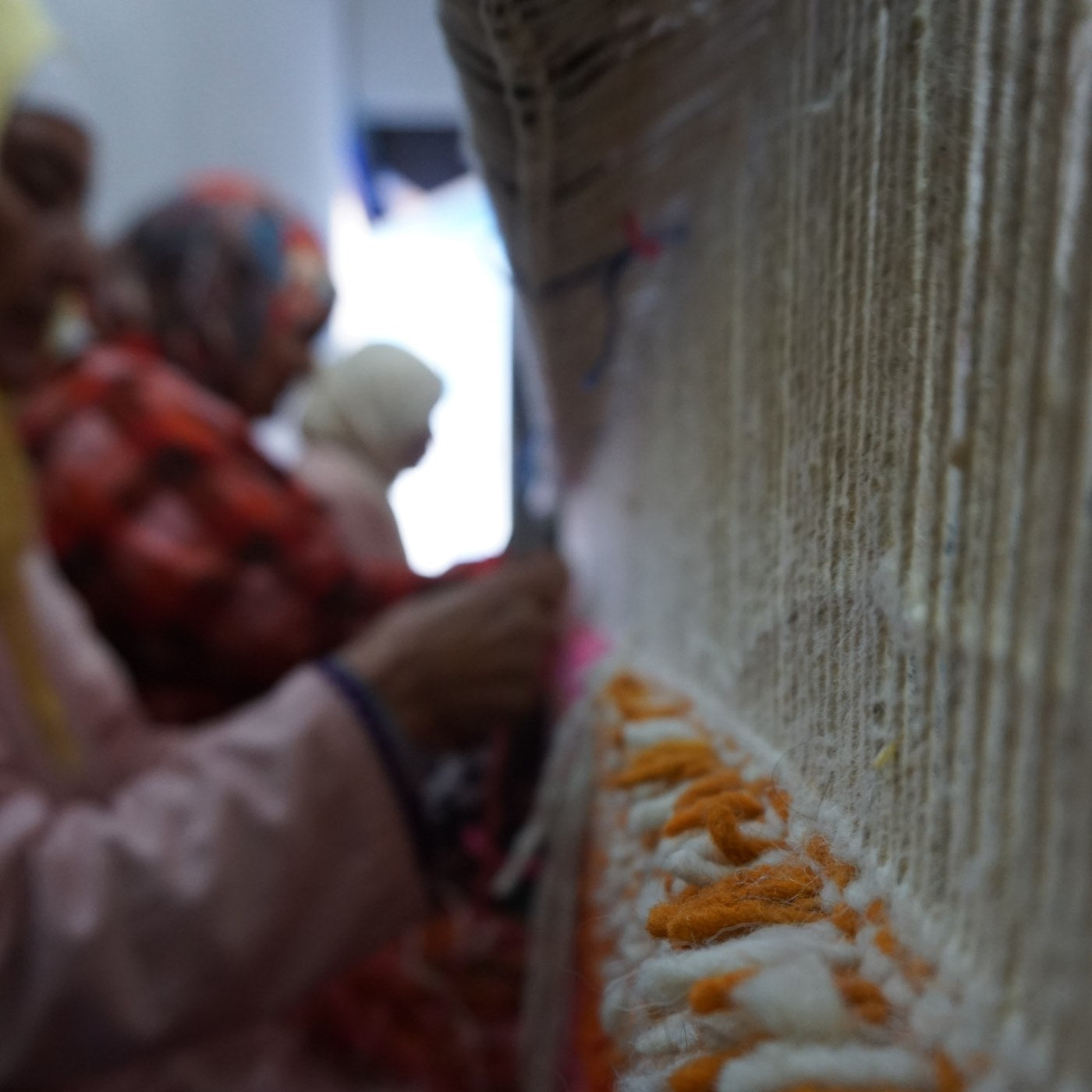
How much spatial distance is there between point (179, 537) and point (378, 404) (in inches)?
11.8

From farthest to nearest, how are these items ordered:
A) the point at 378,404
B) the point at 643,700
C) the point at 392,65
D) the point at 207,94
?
the point at 207,94 → the point at 392,65 → the point at 378,404 → the point at 643,700

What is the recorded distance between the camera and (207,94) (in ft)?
5.27

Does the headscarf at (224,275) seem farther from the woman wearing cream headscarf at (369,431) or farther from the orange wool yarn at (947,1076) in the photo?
the orange wool yarn at (947,1076)

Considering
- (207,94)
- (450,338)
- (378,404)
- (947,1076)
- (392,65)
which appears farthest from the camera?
(207,94)

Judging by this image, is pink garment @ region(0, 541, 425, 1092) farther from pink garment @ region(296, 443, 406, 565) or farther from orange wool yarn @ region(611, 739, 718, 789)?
orange wool yarn @ region(611, 739, 718, 789)

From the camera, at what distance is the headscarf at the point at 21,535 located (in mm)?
344

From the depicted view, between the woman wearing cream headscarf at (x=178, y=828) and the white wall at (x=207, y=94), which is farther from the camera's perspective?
the white wall at (x=207, y=94)

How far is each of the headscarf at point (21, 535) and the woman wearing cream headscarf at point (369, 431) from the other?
15 centimetres

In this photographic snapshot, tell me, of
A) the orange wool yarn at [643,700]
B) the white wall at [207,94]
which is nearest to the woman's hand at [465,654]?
the orange wool yarn at [643,700]

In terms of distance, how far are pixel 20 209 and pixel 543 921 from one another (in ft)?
1.76

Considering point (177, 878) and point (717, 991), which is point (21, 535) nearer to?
point (177, 878)

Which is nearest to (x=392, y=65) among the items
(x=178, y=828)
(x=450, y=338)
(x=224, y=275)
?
(x=224, y=275)

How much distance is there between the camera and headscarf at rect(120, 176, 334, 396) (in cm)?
64

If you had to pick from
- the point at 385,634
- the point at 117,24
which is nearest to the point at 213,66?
the point at 117,24
